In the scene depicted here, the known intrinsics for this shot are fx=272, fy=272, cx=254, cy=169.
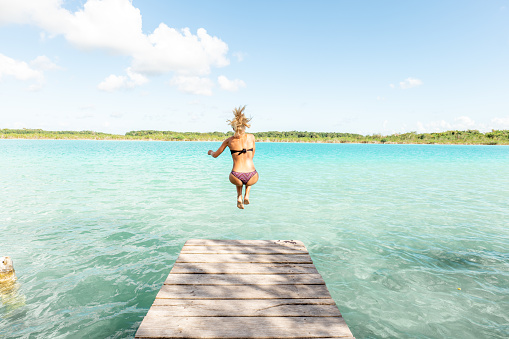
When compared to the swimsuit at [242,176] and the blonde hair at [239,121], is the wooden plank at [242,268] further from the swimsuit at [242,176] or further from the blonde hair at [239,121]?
the blonde hair at [239,121]

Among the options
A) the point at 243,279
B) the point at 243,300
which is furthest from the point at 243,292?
the point at 243,279

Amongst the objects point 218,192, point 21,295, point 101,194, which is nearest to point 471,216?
point 218,192

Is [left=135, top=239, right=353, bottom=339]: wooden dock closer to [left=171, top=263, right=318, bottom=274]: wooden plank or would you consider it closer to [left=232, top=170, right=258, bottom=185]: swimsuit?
[left=171, top=263, right=318, bottom=274]: wooden plank

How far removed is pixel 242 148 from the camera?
6.76 m

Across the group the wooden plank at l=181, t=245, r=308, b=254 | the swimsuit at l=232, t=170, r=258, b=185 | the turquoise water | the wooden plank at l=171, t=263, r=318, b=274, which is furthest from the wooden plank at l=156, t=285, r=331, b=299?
the swimsuit at l=232, t=170, r=258, b=185

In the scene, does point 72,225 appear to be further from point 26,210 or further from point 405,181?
point 405,181

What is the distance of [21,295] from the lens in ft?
21.3

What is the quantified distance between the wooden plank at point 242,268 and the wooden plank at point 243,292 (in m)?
0.51

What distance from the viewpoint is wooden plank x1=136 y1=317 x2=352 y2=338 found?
3488 mm

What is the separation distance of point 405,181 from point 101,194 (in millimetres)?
25576

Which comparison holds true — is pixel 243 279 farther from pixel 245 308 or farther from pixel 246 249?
pixel 246 249

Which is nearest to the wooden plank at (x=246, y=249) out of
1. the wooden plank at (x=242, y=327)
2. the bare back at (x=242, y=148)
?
the bare back at (x=242, y=148)

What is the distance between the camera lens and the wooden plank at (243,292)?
4.34 metres

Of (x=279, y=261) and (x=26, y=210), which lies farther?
(x=26, y=210)
